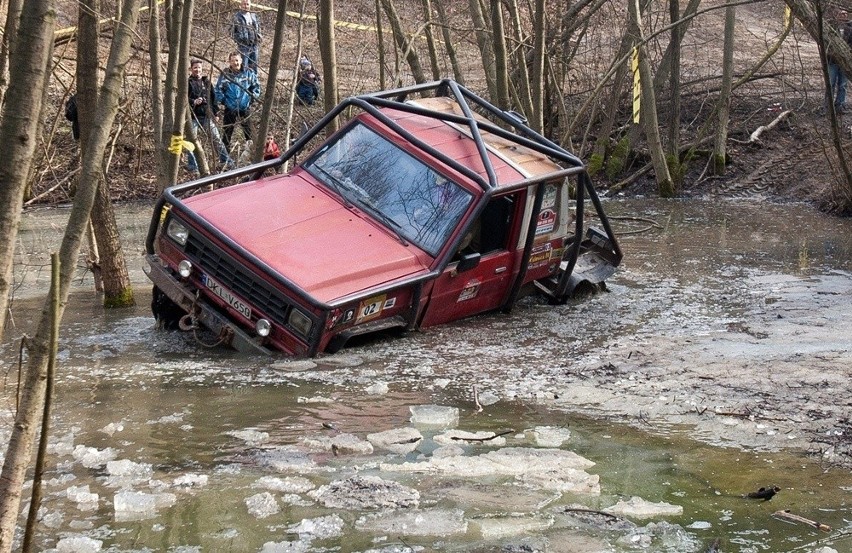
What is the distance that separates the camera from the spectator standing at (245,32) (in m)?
14.4

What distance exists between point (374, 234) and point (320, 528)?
4029 millimetres

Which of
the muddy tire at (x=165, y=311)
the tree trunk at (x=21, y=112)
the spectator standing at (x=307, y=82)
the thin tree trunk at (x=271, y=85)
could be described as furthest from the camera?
the spectator standing at (x=307, y=82)

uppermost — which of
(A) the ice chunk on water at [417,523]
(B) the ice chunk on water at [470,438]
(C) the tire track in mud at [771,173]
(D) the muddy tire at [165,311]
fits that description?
(A) the ice chunk on water at [417,523]

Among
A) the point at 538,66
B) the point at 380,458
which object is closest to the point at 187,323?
the point at 380,458

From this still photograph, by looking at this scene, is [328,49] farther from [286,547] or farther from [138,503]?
[286,547]

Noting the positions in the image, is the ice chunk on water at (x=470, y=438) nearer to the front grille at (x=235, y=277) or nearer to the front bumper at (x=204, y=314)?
the front grille at (x=235, y=277)

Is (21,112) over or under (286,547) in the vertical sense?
over

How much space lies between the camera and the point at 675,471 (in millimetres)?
6164

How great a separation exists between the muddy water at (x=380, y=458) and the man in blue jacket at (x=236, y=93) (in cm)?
554

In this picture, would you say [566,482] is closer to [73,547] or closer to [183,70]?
[73,547]

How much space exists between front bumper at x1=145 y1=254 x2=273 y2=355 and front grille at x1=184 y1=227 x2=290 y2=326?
219 mm

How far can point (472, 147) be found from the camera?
32.4ft

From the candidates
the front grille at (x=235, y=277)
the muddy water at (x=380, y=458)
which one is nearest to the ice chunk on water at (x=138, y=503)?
the muddy water at (x=380, y=458)

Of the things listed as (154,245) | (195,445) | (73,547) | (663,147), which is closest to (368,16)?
(663,147)
